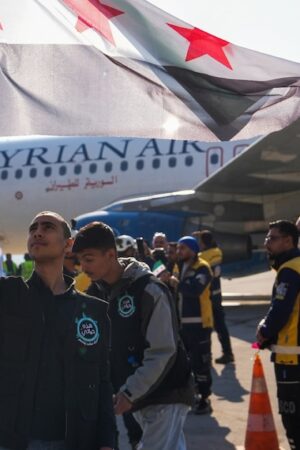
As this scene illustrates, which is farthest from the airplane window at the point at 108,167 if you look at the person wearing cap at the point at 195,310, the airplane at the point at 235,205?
the person wearing cap at the point at 195,310

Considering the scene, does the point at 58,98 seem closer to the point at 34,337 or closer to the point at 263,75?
the point at 263,75

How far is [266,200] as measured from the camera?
730 inches

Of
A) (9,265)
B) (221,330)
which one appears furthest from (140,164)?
(221,330)

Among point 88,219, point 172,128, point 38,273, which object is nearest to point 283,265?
point 172,128

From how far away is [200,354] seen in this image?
25.8 ft

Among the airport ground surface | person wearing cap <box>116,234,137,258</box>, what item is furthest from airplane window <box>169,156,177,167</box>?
person wearing cap <box>116,234,137,258</box>

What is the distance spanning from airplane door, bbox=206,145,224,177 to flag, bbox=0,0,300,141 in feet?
45.1

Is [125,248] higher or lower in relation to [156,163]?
lower

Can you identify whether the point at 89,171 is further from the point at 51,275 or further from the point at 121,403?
the point at 51,275

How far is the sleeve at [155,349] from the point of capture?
12.3 feet

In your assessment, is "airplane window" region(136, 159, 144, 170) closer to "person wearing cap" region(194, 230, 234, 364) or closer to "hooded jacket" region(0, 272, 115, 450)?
"person wearing cap" region(194, 230, 234, 364)

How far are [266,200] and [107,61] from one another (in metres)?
14.5

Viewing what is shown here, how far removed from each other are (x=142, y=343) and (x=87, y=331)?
100 centimetres

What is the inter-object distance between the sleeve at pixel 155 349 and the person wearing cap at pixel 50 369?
0.78 m
